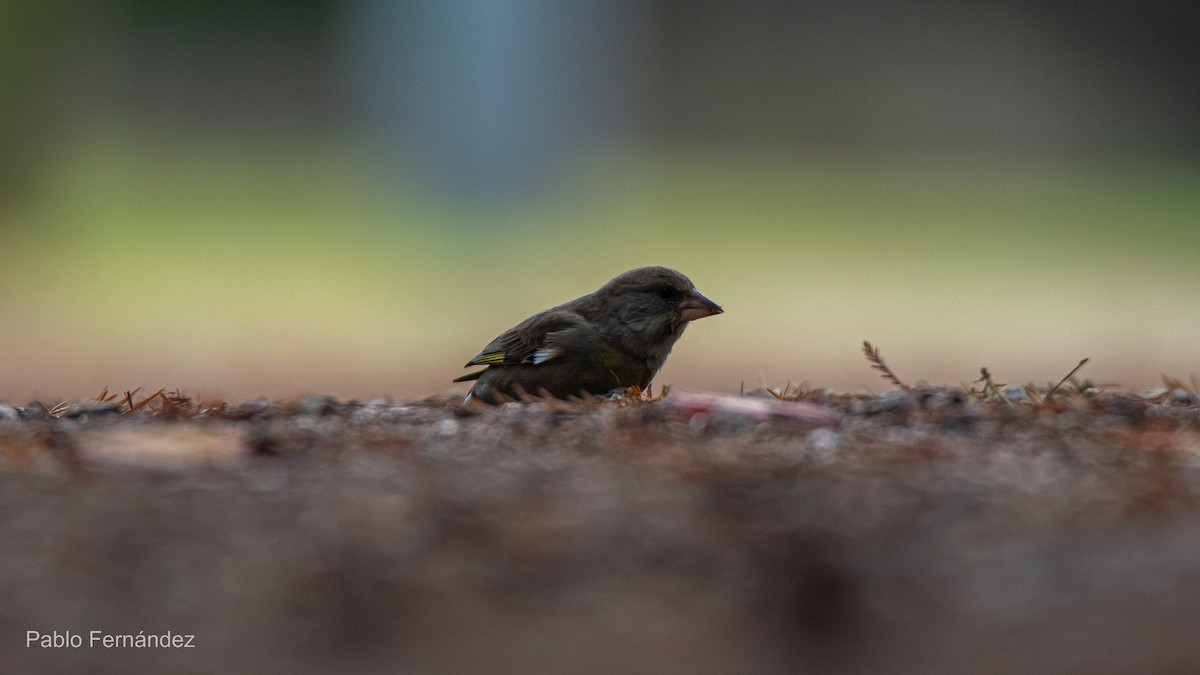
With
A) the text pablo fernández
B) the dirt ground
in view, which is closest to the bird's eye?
the dirt ground

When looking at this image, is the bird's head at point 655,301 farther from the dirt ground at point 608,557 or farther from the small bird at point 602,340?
the dirt ground at point 608,557

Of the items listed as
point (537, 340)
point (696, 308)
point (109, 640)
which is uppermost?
point (696, 308)

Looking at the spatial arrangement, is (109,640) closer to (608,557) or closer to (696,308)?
(608,557)

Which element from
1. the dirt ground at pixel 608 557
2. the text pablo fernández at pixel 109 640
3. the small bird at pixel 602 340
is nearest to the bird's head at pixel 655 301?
the small bird at pixel 602 340

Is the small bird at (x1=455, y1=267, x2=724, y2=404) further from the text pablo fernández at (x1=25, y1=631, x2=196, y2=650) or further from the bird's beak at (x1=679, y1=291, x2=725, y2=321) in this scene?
the text pablo fernández at (x1=25, y1=631, x2=196, y2=650)

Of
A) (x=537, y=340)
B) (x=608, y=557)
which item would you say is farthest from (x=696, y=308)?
(x=608, y=557)

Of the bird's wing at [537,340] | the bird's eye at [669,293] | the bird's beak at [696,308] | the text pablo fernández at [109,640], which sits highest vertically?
the bird's eye at [669,293]
